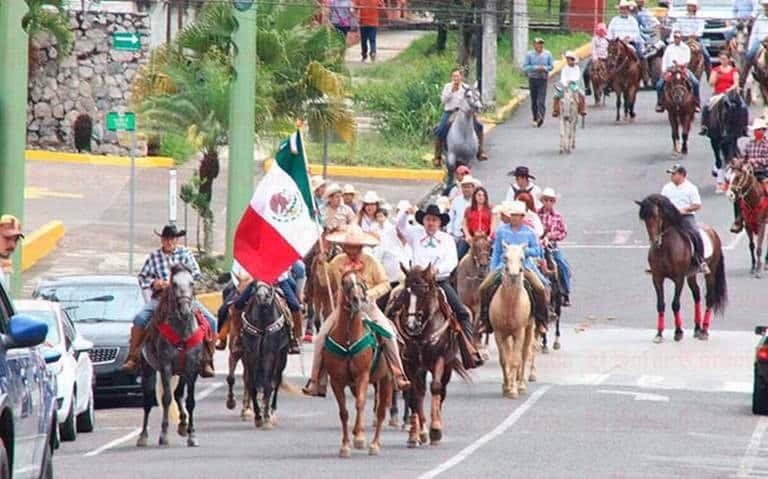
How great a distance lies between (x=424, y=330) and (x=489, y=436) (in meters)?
1.24

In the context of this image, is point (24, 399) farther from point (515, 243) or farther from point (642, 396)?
point (642, 396)

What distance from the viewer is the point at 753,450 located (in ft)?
76.3

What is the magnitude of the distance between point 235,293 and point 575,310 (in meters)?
12.3

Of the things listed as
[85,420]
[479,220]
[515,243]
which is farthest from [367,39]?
[85,420]

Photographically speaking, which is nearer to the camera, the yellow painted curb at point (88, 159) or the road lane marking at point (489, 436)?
the road lane marking at point (489, 436)

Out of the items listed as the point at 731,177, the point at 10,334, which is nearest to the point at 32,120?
the point at 731,177

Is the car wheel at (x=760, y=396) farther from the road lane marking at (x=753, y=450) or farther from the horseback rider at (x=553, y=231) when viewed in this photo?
the horseback rider at (x=553, y=231)

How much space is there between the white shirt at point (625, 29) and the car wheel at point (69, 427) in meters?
31.7

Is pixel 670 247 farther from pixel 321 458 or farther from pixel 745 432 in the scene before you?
pixel 321 458

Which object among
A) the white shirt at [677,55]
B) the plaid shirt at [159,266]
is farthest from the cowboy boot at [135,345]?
the white shirt at [677,55]

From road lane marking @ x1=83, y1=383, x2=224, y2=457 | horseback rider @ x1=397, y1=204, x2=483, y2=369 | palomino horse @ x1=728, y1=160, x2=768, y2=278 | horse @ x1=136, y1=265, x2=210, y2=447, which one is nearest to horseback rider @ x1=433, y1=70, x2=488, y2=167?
palomino horse @ x1=728, y1=160, x2=768, y2=278

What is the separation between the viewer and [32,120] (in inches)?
1950

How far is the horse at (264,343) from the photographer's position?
25.2m

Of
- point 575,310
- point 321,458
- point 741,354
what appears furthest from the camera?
point 575,310
